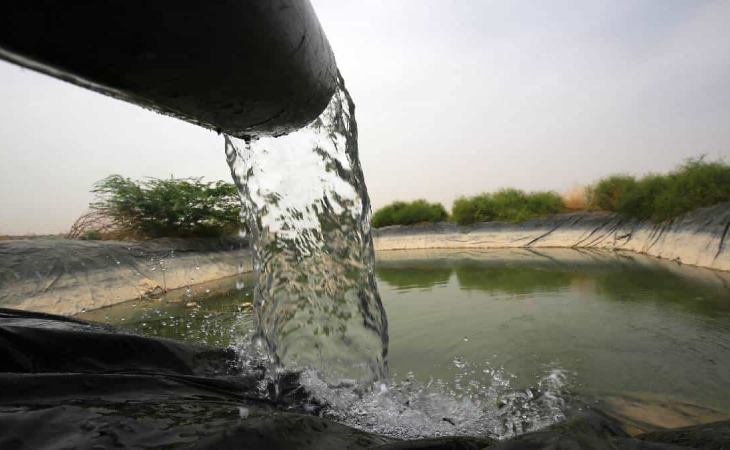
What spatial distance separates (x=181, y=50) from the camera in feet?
1.19

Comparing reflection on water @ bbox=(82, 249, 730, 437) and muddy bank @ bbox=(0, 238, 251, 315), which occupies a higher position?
muddy bank @ bbox=(0, 238, 251, 315)

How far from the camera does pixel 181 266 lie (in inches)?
336

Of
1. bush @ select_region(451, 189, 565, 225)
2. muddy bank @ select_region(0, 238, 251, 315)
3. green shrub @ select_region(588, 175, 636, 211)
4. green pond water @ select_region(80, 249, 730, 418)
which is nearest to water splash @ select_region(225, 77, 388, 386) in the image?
green pond water @ select_region(80, 249, 730, 418)

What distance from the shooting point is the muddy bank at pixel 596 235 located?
6109mm

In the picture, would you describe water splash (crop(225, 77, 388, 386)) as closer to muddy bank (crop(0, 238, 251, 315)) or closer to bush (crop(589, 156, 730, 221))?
muddy bank (crop(0, 238, 251, 315))

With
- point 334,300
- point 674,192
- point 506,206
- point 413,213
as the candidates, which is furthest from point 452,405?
point 413,213

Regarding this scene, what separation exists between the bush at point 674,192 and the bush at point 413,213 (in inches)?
280

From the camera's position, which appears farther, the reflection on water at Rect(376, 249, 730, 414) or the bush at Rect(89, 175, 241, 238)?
the bush at Rect(89, 175, 241, 238)

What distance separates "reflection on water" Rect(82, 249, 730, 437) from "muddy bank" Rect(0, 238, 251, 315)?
95cm

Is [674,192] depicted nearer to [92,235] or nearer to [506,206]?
[506,206]

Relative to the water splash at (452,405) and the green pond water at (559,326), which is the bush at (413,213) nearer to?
the green pond water at (559,326)

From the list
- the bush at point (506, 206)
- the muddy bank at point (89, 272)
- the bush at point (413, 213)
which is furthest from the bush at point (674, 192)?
the muddy bank at point (89, 272)

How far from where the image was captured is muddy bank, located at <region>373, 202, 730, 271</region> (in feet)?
20.0

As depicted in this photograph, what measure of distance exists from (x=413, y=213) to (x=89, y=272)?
493 inches
